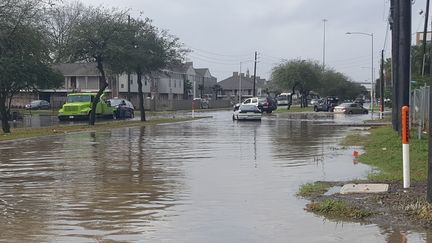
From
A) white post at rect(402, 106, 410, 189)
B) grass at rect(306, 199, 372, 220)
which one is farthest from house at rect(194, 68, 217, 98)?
grass at rect(306, 199, 372, 220)

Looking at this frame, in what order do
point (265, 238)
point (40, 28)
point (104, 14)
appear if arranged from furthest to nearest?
1. point (104, 14)
2. point (40, 28)
3. point (265, 238)

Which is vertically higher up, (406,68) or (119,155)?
(406,68)

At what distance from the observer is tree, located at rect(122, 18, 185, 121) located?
43844 millimetres

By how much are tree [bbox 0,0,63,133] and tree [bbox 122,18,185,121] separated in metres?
7.88

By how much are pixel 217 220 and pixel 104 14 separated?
35.3 metres

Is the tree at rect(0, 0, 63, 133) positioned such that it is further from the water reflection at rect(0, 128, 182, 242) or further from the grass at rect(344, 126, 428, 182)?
the grass at rect(344, 126, 428, 182)

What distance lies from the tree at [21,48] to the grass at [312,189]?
2335 cm

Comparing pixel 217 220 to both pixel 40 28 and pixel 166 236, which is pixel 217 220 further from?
pixel 40 28

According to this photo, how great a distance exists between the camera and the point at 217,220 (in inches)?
367

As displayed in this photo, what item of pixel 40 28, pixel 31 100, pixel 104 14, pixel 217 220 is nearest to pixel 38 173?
pixel 217 220

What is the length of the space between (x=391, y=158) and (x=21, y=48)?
74.8 ft

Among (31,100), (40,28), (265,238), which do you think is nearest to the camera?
(265,238)

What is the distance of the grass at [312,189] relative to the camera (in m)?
11.4

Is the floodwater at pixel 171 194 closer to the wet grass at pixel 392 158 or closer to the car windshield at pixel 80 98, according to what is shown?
the wet grass at pixel 392 158
